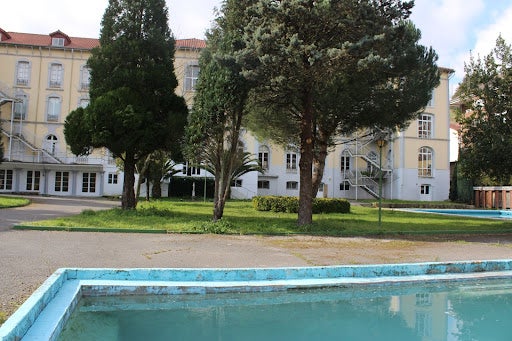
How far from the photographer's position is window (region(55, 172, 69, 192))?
37.2m

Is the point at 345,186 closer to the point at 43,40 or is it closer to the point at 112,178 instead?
the point at 112,178

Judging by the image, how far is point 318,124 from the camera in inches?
843

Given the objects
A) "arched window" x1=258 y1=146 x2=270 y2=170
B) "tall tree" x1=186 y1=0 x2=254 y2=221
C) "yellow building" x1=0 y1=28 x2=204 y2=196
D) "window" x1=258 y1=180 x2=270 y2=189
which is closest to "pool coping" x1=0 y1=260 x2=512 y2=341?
"tall tree" x1=186 y1=0 x2=254 y2=221

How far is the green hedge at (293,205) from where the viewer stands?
22.7 meters

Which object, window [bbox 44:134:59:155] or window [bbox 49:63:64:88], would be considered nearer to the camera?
window [bbox 44:134:59:155]

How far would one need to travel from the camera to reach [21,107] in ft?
129

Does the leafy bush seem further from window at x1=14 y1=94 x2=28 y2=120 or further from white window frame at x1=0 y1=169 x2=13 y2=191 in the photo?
window at x1=14 y1=94 x2=28 y2=120

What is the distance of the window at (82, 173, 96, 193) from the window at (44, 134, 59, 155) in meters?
4.29

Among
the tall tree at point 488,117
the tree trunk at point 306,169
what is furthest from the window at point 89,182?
the tall tree at point 488,117

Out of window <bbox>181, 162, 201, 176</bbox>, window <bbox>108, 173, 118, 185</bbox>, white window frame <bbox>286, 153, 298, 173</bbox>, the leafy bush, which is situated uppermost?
white window frame <bbox>286, 153, 298, 173</bbox>

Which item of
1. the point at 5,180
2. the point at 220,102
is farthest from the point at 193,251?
the point at 5,180

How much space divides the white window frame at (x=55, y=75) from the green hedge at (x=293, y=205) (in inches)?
1025

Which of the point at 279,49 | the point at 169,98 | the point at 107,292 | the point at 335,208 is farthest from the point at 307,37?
the point at 335,208

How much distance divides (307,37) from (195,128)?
4681 millimetres
